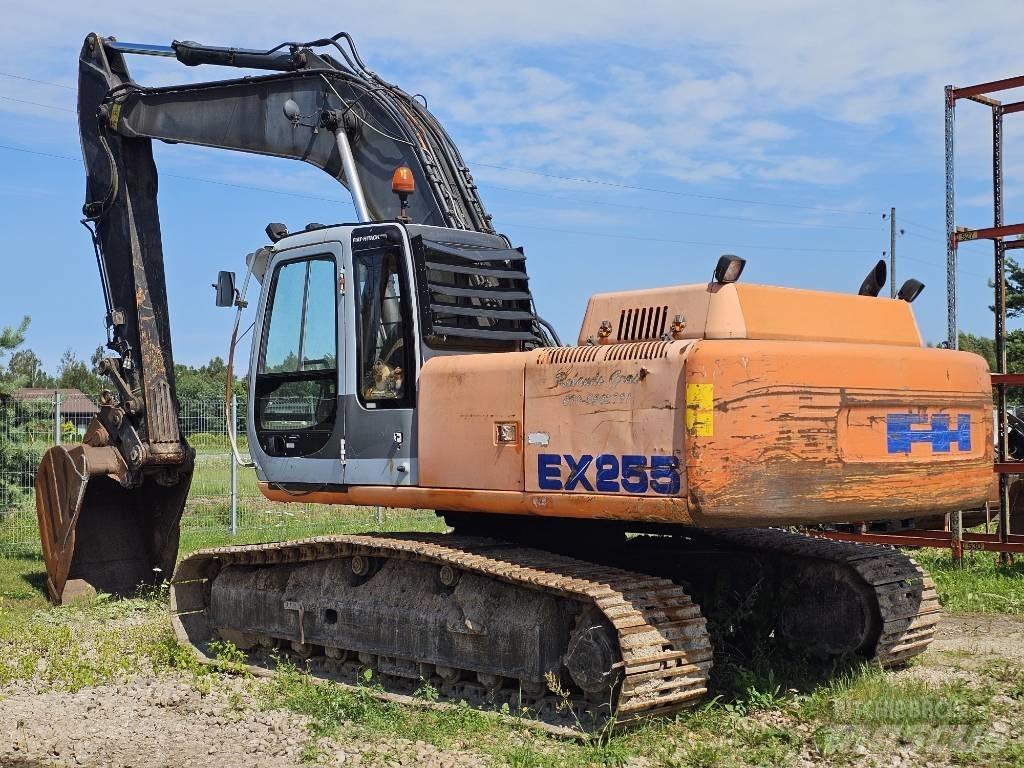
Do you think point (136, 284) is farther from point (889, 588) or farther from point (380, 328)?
point (889, 588)

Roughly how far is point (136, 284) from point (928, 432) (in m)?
7.10

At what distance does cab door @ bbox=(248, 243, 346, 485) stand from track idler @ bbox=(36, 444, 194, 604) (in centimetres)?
285

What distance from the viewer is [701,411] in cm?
590

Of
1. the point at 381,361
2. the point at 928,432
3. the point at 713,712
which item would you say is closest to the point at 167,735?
the point at 381,361

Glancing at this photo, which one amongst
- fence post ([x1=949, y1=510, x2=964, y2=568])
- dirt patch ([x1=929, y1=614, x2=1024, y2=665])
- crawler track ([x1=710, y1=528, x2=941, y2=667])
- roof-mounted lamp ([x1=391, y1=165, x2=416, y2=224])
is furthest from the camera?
fence post ([x1=949, y1=510, x2=964, y2=568])

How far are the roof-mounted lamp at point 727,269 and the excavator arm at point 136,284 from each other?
13.2 ft

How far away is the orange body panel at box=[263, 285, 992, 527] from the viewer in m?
5.93

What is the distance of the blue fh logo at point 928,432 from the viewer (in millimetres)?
6395

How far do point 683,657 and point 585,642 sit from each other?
510 millimetres

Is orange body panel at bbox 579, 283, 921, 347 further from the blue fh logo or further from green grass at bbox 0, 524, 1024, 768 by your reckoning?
green grass at bbox 0, 524, 1024, 768

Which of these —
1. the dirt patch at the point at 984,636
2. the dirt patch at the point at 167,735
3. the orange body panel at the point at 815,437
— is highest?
the orange body panel at the point at 815,437

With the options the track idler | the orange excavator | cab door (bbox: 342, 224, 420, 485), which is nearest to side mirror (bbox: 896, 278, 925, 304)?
the orange excavator

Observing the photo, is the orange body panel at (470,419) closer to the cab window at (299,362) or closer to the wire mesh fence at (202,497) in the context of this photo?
the cab window at (299,362)

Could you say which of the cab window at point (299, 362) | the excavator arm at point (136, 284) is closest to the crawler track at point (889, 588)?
the cab window at point (299, 362)
